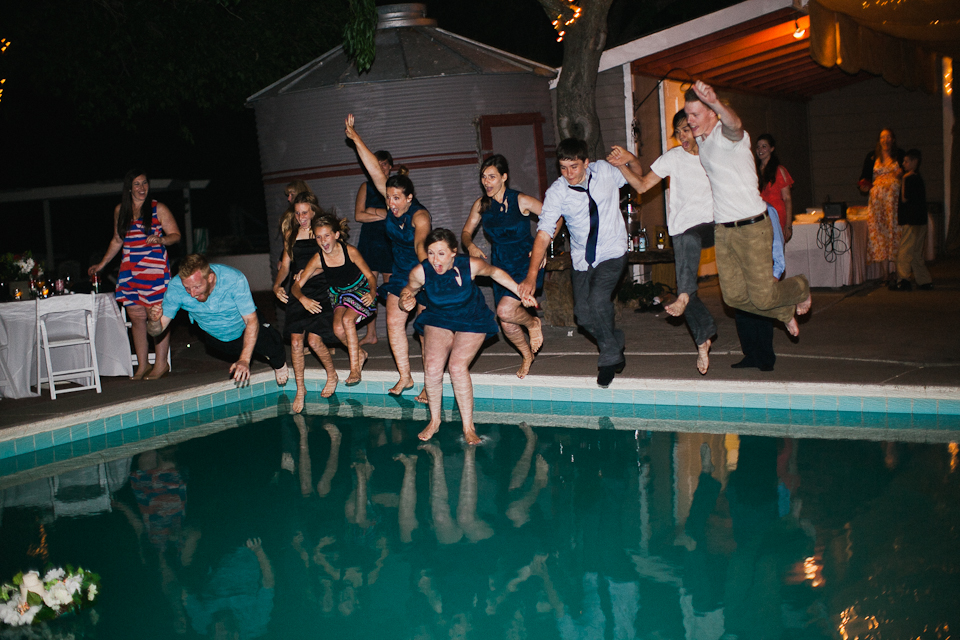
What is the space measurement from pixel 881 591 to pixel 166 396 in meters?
5.97

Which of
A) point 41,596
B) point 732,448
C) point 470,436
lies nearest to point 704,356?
point 732,448

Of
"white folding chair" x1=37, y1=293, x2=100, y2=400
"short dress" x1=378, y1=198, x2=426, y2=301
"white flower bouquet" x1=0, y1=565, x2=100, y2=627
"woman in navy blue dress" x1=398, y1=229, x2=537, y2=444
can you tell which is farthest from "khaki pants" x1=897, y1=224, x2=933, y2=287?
"white flower bouquet" x1=0, y1=565, x2=100, y2=627

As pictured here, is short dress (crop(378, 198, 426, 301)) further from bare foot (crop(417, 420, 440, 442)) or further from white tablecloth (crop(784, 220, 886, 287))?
white tablecloth (crop(784, 220, 886, 287))

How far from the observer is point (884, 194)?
37.3 feet

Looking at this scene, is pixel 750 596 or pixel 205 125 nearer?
pixel 750 596

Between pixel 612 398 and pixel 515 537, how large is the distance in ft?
8.92

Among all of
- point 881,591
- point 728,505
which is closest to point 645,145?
point 728,505

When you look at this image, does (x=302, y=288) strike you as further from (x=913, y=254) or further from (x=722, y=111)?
(x=913, y=254)

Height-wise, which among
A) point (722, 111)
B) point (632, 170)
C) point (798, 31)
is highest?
point (798, 31)

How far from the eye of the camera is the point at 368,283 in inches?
298

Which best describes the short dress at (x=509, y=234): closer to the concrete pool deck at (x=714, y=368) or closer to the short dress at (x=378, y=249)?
the concrete pool deck at (x=714, y=368)

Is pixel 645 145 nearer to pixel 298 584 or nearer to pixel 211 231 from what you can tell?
pixel 298 584

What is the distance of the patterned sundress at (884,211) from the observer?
1127 cm

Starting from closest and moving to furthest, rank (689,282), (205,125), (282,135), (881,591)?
(881,591) < (689,282) < (282,135) < (205,125)
